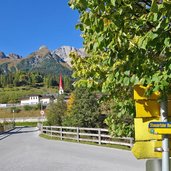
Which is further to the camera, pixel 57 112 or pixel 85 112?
pixel 57 112

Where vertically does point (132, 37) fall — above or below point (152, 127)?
above

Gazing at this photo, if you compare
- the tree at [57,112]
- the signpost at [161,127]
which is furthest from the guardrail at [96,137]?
the signpost at [161,127]

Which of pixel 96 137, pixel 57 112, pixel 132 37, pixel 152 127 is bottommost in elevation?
pixel 96 137

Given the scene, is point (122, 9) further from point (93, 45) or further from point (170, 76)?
point (170, 76)

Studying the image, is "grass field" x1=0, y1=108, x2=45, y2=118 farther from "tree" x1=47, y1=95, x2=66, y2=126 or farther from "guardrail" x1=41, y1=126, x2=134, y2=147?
"guardrail" x1=41, y1=126, x2=134, y2=147

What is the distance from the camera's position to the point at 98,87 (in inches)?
238

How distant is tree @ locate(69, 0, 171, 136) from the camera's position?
13.1ft

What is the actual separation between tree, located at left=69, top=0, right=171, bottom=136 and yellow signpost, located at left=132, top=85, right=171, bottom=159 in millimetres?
276

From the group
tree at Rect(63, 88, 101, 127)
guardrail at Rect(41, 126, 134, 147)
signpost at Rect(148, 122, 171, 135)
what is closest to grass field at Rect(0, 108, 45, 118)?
tree at Rect(63, 88, 101, 127)

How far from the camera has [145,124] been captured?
473 centimetres

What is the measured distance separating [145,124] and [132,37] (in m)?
1.05

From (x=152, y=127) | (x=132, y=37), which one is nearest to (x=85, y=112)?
(x=132, y=37)

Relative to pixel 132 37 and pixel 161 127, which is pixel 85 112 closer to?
pixel 132 37

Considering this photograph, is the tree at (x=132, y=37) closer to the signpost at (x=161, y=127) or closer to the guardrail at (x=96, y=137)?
the signpost at (x=161, y=127)
